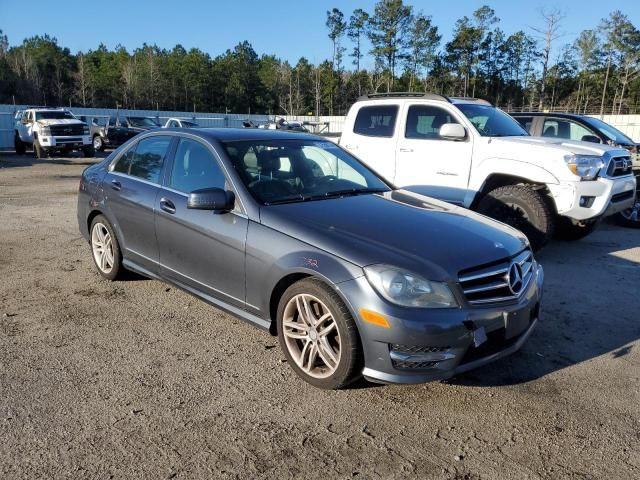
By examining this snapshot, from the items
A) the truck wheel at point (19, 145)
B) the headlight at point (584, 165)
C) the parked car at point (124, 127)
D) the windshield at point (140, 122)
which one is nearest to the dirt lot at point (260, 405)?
the headlight at point (584, 165)

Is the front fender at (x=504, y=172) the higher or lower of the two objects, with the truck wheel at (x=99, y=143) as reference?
higher

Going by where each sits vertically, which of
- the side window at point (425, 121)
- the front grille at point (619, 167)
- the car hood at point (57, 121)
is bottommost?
the car hood at point (57, 121)

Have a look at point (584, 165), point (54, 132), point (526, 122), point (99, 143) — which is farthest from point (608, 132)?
point (99, 143)

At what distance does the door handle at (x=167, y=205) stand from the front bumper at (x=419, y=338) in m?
1.85

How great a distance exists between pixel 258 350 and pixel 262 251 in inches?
33.1

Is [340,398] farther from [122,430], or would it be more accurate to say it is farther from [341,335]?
[122,430]

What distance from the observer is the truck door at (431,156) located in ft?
23.5

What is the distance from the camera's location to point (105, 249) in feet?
17.8

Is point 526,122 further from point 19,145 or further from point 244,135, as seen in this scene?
point 19,145

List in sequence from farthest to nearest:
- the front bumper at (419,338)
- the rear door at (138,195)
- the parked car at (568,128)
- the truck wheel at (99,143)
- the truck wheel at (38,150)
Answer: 1. the truck wheel at (99,143)
2. the truck wheel at (38,150)
3. the parked car at (568,128)
4. the rear door at (138,195)
5. the front bumper at (419,338)

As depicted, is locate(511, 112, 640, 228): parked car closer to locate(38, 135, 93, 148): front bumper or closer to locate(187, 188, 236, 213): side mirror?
locate(187, 188, 236, 213): side mirror

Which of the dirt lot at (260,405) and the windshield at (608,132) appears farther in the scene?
the windshield at (608,132)

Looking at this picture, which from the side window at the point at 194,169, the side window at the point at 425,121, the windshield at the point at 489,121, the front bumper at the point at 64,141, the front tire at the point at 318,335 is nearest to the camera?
the front tire at the point at 318,335

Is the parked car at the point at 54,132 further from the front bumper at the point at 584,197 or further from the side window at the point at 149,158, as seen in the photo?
the front bumper at the point at 584,197
